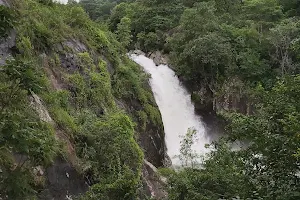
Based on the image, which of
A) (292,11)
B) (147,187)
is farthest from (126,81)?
(292,11)

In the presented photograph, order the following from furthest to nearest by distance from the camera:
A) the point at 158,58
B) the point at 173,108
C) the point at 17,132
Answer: the point at 158,58 < the point at 173,108 < the point at 17,132

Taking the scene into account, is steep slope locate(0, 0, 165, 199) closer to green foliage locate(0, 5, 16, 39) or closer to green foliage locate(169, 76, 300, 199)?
green foliage locate(0, 5, 16, 39)

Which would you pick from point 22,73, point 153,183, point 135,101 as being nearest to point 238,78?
point 135,101

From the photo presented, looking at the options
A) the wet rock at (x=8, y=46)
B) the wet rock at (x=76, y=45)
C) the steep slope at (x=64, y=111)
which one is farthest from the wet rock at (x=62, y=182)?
the wet rock at (x=76, y=45)

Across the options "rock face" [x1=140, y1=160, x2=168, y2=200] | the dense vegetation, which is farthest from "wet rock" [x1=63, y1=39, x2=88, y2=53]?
the dense vegetation

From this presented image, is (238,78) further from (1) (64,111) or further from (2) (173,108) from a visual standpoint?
(1) (64,111)

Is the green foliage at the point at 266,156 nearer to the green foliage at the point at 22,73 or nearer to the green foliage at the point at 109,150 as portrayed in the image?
the green foliage at the point at 109,150
